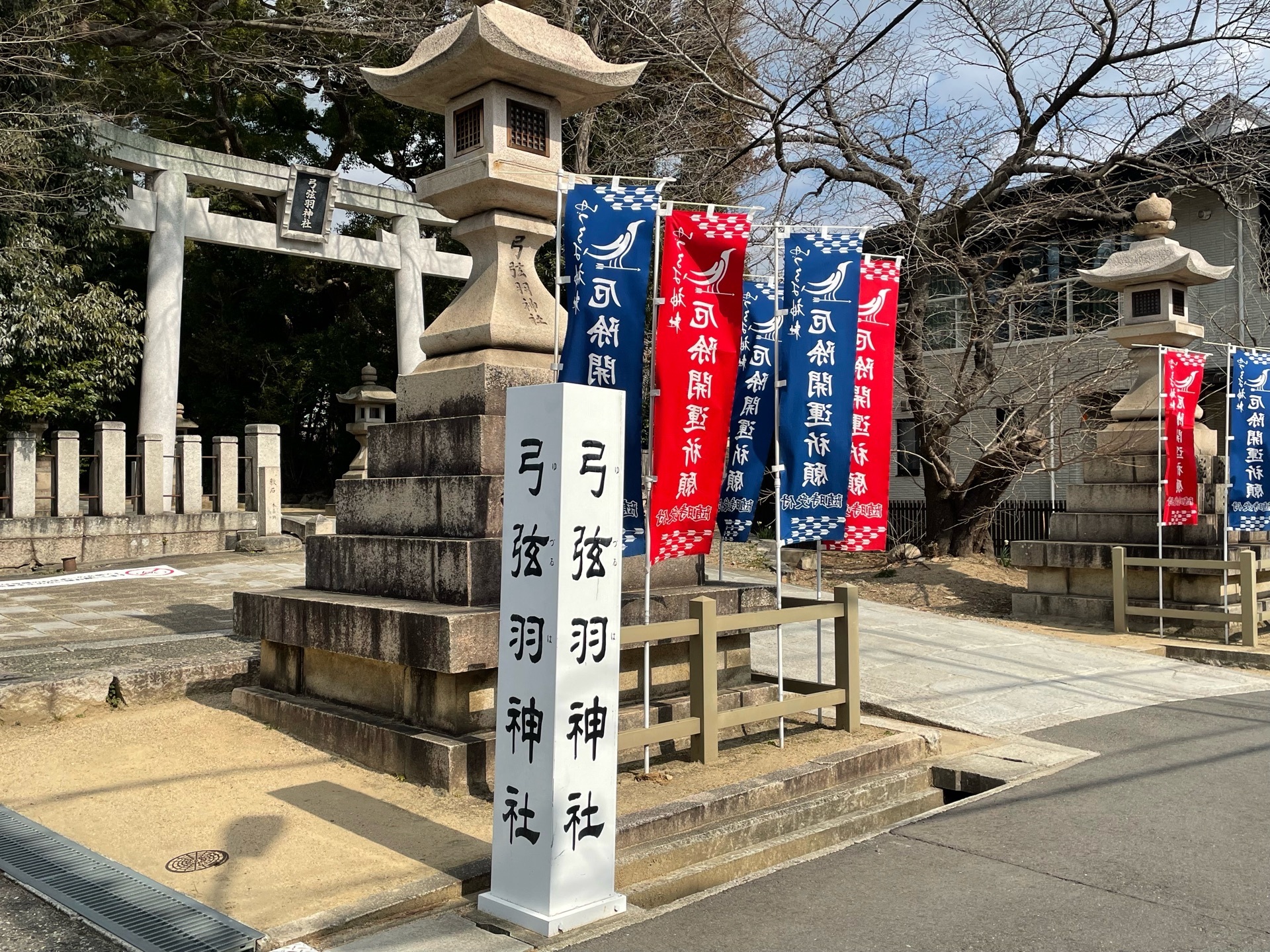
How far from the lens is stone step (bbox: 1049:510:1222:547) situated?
1239 centimetres

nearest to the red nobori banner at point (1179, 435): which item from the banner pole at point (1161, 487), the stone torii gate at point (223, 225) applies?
the banner pole at point (1161, 487)

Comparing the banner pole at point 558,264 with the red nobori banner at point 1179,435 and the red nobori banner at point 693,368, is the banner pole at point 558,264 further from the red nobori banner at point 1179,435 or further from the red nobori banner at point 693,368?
the red nobori banner at point 1179,435

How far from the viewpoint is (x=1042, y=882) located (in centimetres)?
435

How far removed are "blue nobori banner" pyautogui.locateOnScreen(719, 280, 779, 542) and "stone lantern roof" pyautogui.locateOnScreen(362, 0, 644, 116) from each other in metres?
1.88

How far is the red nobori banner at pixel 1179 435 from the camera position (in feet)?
39.9

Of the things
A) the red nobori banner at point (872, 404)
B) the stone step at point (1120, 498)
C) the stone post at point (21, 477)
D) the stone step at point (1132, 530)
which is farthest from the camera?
the stone post at point (21, 477)

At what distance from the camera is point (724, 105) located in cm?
1698

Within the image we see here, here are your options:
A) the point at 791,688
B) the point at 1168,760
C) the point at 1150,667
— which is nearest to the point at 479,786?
the point at 791,688

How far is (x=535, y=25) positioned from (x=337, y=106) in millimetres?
20358

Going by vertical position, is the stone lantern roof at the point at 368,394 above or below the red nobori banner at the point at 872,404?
above

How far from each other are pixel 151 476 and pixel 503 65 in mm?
13749

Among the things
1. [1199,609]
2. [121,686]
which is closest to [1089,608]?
[1199,609]

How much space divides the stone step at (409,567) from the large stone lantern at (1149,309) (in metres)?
9.90

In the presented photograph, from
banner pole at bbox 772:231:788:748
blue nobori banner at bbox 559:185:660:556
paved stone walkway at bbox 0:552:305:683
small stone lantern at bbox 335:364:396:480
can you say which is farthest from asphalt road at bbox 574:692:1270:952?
small stone lantern at bbox 335:364:396:480
